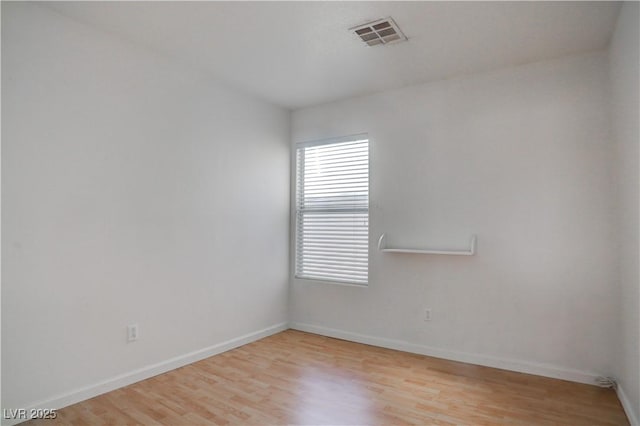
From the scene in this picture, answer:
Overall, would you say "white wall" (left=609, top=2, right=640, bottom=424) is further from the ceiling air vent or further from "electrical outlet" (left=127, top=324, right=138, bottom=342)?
"electrical outlet" (left=127, top=324, right=138, bottom=342)

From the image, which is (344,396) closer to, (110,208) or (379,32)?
(110,208)

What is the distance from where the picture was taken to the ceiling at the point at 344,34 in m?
2.55

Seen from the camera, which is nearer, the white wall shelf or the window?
the white wall shelf

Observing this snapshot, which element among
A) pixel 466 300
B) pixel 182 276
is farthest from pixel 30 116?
pixel 466 300

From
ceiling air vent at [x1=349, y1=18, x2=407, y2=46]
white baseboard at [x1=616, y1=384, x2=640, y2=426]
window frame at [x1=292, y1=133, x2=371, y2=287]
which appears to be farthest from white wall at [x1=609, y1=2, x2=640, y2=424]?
window frame at [x1=292, y1=133, x2=371, y2=287]

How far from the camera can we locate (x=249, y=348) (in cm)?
394

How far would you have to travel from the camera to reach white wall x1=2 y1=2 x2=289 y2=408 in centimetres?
244

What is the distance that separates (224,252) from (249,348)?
106cm

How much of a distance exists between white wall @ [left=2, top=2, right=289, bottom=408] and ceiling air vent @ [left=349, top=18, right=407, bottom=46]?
1699mm

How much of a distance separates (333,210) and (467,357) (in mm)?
2109

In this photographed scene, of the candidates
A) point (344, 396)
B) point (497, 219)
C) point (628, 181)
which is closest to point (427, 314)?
point (497, 219)

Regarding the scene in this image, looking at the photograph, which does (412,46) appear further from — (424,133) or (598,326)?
(598,326)

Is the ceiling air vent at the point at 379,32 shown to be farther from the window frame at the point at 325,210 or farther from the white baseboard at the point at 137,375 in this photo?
the white baseboard at the point at 137,375

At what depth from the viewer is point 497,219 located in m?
3.47
